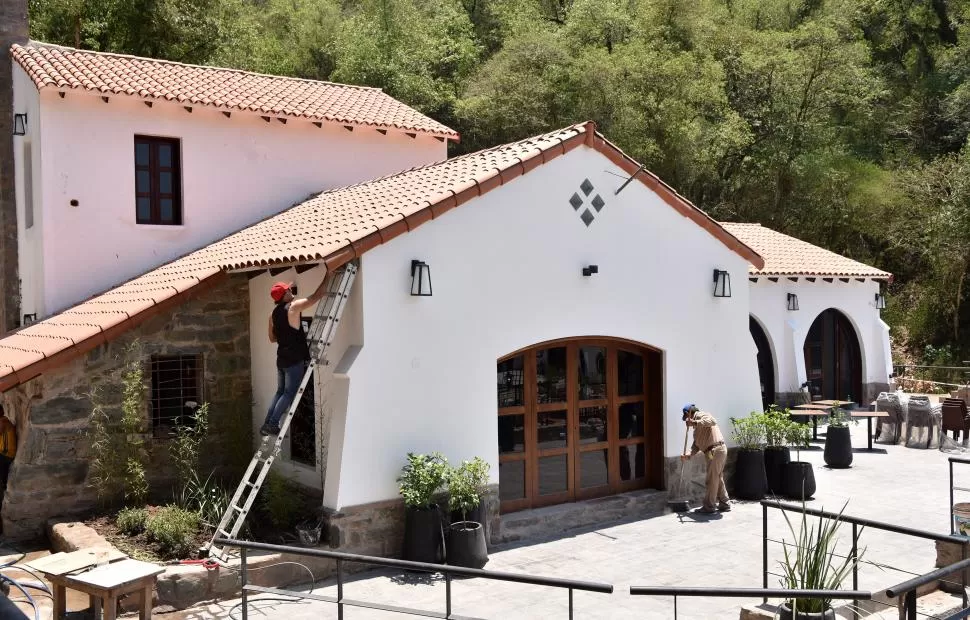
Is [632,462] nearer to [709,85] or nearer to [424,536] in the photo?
[424,536]

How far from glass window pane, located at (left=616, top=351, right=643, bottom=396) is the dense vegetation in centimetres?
1773

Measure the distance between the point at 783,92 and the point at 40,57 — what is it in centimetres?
2511

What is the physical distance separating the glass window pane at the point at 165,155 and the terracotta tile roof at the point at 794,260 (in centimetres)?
1161

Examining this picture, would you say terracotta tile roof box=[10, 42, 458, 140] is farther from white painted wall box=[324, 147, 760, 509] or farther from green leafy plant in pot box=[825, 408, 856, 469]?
green leafy plant in pot box=[825, 408, 856, 469]

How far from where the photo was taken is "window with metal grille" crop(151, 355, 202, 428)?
11125 mm

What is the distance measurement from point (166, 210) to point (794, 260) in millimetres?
13721

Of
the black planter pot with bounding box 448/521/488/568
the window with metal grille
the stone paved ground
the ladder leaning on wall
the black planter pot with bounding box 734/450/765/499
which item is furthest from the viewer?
the black planter pot with bounding box 734/450/765/499

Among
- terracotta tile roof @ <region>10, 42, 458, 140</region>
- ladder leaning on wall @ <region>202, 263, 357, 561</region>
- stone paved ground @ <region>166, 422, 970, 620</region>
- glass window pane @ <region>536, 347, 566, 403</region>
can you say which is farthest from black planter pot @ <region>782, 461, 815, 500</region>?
terracotta tile roof @ <region>10, 42, 458, 140</region>

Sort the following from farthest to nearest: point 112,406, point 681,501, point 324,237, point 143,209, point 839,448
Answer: point 839,448, point 143,209, point 681,501, point 112,406, point 324,237

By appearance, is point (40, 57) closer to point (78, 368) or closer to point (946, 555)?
point (78, 368)

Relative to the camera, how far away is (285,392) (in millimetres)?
9547

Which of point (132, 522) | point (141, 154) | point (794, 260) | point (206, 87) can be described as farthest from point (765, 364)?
point (132, 522)

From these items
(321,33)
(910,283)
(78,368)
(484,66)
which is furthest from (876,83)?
(78,368)

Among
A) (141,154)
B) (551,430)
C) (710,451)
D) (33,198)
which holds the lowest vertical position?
(710,451)
